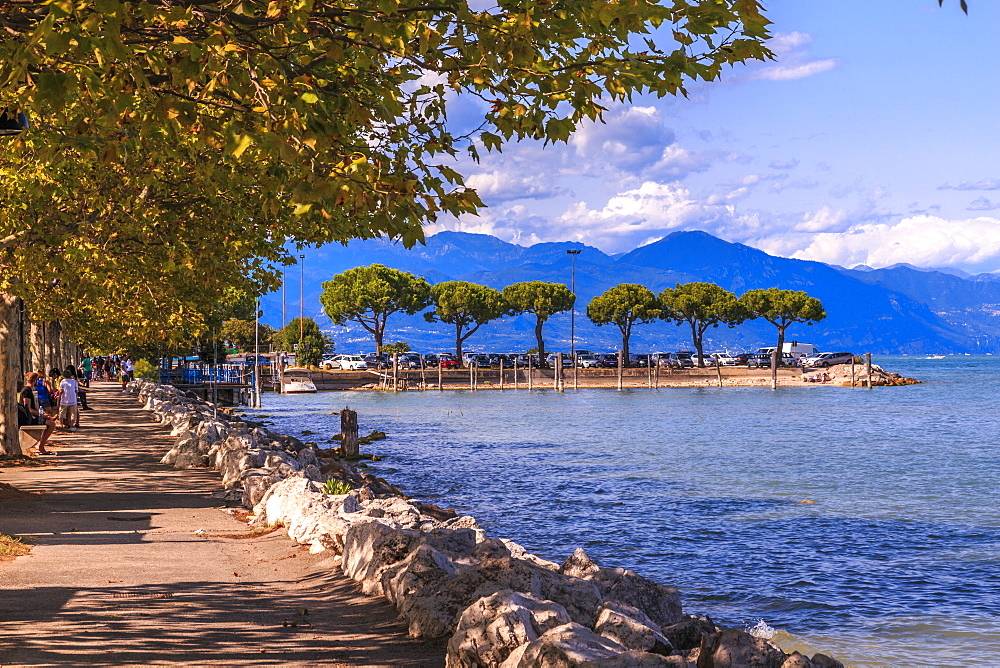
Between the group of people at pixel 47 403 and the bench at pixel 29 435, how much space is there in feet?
0.34

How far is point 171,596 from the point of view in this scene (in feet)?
29.3

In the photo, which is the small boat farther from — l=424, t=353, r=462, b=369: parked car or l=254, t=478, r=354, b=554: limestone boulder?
l=254, t=478, r=354, b=554: limestone boulder

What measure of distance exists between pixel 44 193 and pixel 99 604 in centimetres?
889

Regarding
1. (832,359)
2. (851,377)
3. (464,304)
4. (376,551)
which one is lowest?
(851,377)

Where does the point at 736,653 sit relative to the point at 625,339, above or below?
below

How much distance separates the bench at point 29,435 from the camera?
71.5 feet

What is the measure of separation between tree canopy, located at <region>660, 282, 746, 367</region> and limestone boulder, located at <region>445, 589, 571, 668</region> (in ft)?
398

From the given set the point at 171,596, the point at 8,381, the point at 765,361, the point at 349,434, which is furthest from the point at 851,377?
the point at 171,596

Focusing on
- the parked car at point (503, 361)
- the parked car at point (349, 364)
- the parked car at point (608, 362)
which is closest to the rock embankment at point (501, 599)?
the parked car at point (349, 364)

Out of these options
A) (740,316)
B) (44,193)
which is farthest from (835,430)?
(740,316)

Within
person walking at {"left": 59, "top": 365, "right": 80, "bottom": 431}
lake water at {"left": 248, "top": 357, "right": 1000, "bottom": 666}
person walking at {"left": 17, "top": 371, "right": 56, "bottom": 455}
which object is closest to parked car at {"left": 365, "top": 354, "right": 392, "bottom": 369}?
lake water at {"left": 248, "top": 357, "right": 1000, "bottom": 666}

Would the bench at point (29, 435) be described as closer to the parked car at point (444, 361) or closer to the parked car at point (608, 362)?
Answer: the parked car at point (444, 361)

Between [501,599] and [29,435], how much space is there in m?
18.6

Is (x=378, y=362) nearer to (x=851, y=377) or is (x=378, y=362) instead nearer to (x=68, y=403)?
(x=851, y=377)
